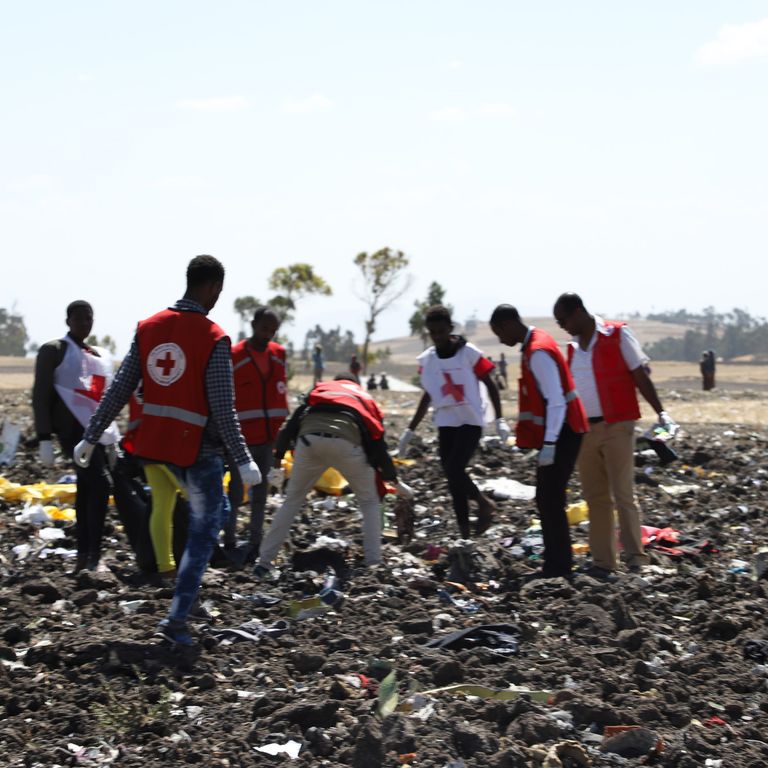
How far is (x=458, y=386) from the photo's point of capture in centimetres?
795

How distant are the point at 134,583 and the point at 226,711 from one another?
238 cm

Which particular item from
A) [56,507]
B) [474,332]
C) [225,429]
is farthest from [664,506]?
[474,332]

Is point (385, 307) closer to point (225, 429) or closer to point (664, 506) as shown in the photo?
point (664, 506)

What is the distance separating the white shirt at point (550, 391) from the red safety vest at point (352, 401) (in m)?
0.96

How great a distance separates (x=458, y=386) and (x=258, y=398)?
1.37 metres

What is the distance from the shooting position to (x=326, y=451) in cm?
676

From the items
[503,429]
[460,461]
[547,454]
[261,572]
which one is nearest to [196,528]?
[261,572]

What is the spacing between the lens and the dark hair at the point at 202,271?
538 centimetres

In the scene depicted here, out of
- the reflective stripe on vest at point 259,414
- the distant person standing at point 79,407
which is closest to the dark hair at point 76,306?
the distant person standing at point 79,407

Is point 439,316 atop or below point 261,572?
atop

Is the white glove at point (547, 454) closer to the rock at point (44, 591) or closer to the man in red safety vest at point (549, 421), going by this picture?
the man in red safety vest at point (549, 421)

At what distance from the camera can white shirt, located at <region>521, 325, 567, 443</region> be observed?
6664mm

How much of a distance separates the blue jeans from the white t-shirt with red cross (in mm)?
2901

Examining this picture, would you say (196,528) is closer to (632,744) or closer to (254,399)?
(632,744)
